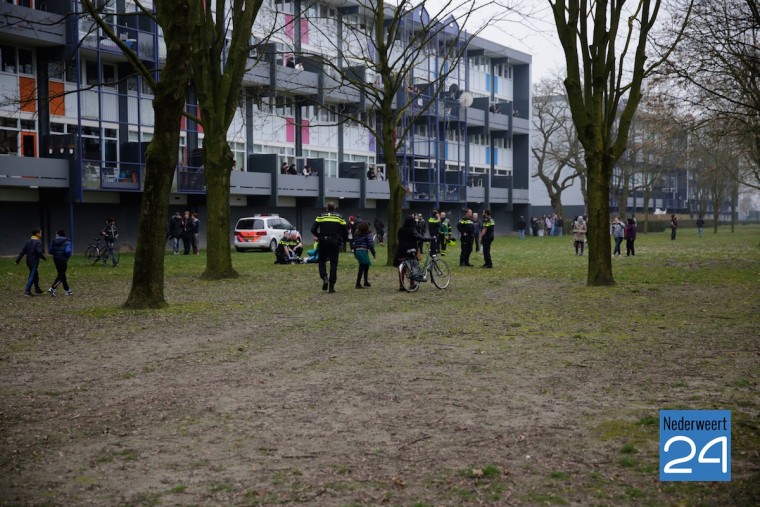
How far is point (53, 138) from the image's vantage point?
120ft

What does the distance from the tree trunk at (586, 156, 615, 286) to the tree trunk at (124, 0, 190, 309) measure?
9.56 metres

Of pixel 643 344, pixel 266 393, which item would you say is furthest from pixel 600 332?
pixel 266 393

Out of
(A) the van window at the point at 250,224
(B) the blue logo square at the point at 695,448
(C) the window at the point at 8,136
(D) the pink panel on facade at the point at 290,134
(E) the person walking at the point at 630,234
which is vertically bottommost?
(B) the blue logo square at the point at 695,448

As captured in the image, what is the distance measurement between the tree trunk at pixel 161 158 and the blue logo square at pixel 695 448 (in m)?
10.5

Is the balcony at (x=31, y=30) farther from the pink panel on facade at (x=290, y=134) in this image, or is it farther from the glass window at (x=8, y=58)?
the pink panel on facade at (x=290, y=134)

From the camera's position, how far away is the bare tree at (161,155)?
15.3 meters

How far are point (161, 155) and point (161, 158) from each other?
5cm

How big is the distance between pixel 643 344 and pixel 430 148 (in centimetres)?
5209

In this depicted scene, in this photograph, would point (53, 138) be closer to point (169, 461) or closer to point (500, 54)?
point (169, 461)

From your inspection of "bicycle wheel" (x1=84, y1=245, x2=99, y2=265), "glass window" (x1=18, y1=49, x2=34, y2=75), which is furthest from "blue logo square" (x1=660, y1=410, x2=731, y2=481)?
"glass window" (x1=18, y1=49, x2=34, y2=75)

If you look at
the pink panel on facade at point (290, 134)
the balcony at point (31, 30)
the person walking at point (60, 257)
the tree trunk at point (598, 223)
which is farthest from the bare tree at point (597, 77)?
the pink panel on facade at point (290, 134)

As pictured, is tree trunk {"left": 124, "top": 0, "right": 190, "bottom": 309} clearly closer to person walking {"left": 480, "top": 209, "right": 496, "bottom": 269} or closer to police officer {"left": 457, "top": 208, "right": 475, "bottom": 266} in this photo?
police officer {"left": 457, "top": 208, "right": 475, "bottom": 266}

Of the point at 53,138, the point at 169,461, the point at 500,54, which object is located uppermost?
the point at 500,54

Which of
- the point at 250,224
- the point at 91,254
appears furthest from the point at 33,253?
the point at 250,224
